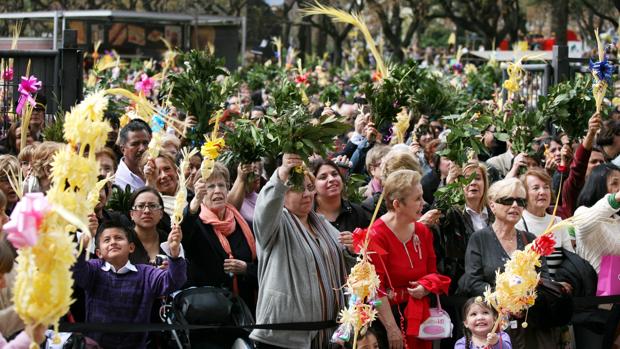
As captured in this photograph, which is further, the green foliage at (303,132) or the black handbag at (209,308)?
the black handbag at (209,308)

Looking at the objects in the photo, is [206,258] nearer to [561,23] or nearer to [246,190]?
[246,190]

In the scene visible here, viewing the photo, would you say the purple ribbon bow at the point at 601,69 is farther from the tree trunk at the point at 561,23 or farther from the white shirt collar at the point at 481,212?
the tree trunk at the point at 561,23

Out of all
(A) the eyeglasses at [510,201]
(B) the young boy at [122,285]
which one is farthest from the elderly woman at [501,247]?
(B) the young boy at [122,285]

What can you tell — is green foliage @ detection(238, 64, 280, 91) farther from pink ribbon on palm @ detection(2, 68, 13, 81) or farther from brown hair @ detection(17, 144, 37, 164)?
brown hair @ detection(17, 144, 37, 164)

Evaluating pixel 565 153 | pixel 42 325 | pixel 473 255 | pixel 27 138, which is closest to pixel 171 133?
pixel 27 138

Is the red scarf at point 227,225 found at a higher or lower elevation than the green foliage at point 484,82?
lower

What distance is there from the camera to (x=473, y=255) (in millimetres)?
7719

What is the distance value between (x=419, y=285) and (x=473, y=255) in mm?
548

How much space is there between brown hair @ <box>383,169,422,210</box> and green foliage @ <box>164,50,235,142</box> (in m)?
2.78

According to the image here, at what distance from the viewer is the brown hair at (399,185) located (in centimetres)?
746

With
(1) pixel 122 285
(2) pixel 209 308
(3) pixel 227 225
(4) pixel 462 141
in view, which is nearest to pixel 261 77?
(4) pixel 462 141

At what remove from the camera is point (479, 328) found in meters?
7.19

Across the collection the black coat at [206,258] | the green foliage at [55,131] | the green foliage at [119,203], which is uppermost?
the green foliage at [55,131]

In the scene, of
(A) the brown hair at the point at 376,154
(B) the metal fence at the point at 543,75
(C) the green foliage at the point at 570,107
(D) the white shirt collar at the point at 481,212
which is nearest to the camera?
(D) the white shirt collar at the point at 481,212
